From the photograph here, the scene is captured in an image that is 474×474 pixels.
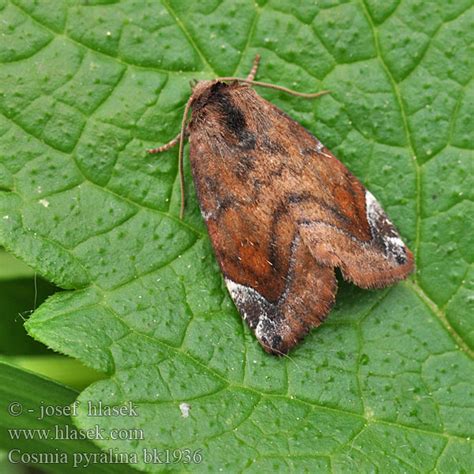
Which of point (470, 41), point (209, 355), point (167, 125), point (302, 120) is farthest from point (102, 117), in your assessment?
point (470, 41)

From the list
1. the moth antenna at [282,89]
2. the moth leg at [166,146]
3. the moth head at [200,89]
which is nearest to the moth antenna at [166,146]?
the moth leg at [166,146]

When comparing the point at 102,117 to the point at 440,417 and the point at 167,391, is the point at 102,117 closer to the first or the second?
the point at 167,391

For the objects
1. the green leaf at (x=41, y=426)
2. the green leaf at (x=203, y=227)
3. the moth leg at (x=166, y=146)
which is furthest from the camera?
the moth leg at (x=166, y=146)

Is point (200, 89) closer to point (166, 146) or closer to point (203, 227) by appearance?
point (166, 146)

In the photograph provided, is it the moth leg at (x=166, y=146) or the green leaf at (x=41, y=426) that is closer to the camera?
the green leaf at (x=41, y=426)

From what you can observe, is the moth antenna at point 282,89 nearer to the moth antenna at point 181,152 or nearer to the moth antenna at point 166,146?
the moth antenna at point 181,152

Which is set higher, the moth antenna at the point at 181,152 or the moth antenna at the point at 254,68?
→ the moth antenna at the point at 254,68
